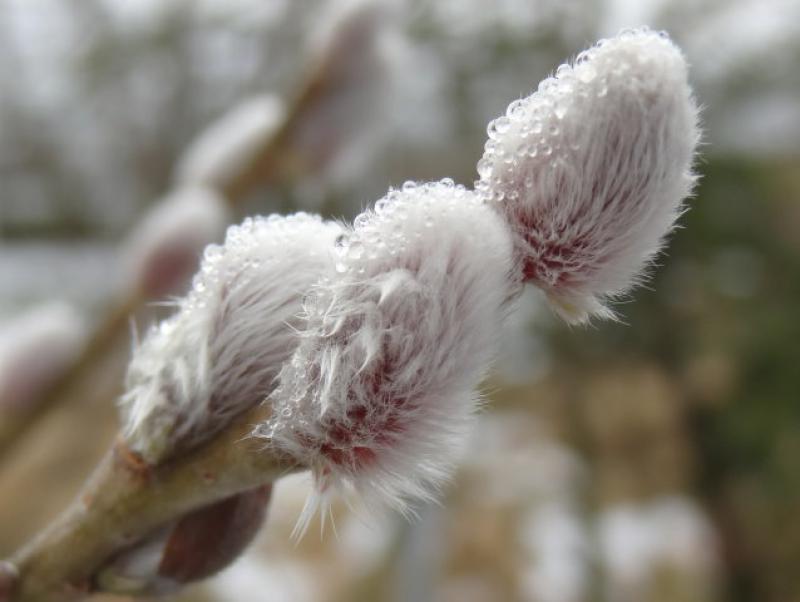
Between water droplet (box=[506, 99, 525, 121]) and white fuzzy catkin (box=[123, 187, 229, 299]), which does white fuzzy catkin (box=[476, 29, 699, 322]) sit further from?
white fuzzy catkin (box=[123, 187, 229, 299])

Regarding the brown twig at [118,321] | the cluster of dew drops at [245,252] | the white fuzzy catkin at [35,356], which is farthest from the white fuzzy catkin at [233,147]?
the cluster of dew drops at [245,252]

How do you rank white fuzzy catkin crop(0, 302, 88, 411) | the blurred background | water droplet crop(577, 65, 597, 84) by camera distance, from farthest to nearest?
1. the blurred background
2. white fuzzy catkin crop(0, 302, 88, 411)
3. water droplet crop(577, 65, 597, 84)

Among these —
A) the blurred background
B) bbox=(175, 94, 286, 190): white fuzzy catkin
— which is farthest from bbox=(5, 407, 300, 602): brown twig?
the blurred background

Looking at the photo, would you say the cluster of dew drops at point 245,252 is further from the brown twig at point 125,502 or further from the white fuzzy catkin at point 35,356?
the white fuzzy catkin at point 35,356

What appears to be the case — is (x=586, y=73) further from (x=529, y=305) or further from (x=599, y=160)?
(x=529, y=305)

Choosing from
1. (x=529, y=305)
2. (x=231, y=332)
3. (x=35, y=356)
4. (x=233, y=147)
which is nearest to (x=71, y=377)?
(x=35, y=356)
